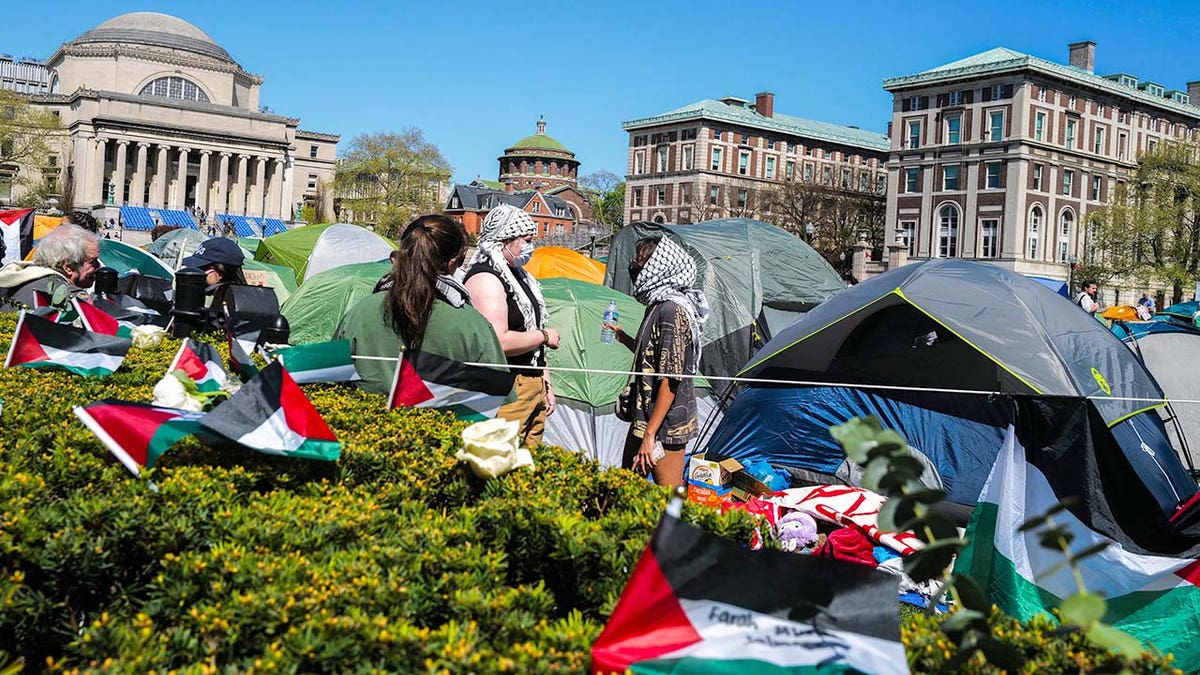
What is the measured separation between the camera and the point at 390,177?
68812mm

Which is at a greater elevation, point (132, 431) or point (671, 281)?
point (671, 281)

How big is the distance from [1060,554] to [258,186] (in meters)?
93.2

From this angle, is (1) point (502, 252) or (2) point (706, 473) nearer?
(1) point (502, 252)

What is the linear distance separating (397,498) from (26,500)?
3.80 feet

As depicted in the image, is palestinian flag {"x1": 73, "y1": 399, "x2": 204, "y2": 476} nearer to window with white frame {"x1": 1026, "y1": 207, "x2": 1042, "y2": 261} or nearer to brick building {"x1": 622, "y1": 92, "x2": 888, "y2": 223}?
window with white frame {"x1": 1026, "y1": 207, "x2": 1042, "y2": 261}

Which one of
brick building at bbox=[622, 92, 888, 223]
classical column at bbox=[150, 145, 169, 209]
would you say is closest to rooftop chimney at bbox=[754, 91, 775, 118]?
brick building at bbox=[622, 92, 888, 223]

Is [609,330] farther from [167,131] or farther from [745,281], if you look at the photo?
[167,131]

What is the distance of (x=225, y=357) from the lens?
20.2ft

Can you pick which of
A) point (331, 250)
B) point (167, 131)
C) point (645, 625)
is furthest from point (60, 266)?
point (167, 131)

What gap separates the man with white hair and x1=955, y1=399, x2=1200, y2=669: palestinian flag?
6.23m

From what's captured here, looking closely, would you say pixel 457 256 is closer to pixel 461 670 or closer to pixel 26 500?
pixel 26 500

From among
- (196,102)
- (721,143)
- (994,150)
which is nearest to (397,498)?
(994,150)

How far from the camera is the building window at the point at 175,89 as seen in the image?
306ft

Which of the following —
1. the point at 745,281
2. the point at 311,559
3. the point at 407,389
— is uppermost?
the point at 745,281
